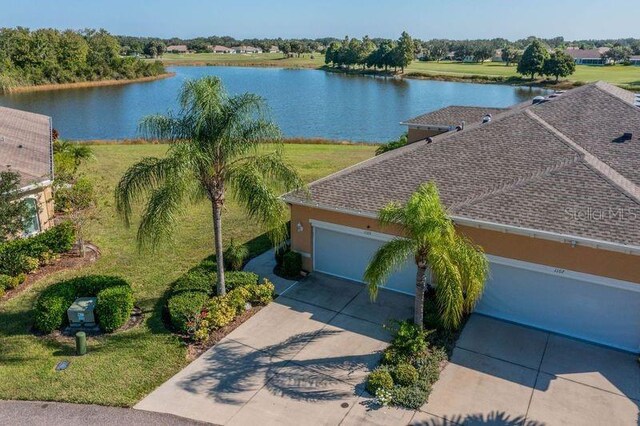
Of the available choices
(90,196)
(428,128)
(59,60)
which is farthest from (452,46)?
(90,196)

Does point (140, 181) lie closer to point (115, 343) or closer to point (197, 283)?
point (197, 283)

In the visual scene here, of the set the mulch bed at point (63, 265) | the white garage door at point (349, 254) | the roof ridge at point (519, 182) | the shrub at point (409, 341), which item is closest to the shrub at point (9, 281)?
the mulch bed at point (63, 265)

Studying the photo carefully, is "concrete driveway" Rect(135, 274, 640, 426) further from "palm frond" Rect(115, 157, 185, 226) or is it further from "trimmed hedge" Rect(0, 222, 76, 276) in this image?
"trimmed hedge" Rect(0, 222, 76, 276)

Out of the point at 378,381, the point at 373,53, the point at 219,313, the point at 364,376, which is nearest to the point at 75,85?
the point at 373,53

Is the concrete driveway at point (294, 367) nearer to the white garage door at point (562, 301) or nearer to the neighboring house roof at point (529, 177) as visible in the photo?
the white garage door at point (562, 301)

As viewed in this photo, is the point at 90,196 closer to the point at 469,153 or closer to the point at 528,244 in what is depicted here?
the point at 469,153

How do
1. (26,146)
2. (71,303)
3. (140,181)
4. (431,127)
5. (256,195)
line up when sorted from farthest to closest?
(431,127), (26,146), (71,303), (256,195), (140,181)

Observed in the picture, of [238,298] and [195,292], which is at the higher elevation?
[195,292]
